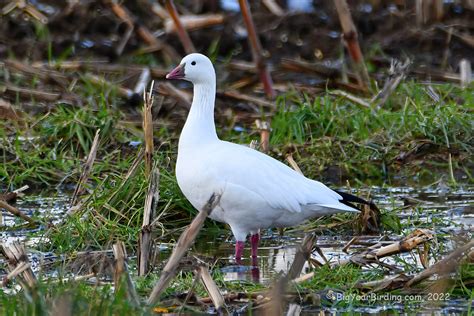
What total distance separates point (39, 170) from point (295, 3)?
584cm

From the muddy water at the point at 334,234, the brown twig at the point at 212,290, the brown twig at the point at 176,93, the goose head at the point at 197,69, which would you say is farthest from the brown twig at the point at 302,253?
the brown twig at the point at 176,93

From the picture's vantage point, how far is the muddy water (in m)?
6.34

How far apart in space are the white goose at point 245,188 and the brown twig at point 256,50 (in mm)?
3722

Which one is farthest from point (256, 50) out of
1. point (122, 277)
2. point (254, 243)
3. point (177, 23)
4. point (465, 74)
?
point (122, 277)

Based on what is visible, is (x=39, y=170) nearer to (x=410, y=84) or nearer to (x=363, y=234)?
(x=363, y=234)

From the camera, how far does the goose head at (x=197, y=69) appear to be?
7059 mm

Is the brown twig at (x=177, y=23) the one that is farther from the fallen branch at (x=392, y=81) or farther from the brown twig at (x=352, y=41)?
A: the fallen branch at (x=392, y=81)

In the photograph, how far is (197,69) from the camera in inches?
278

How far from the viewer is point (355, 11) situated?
13438mm

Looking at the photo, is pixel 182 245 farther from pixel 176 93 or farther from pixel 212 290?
pixel 176 93

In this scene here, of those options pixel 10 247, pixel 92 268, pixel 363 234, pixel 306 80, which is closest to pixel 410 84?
pixel 306 80

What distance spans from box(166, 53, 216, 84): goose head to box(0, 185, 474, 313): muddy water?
3.60ft

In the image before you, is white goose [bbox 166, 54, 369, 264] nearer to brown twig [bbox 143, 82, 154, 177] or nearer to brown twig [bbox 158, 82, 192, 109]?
brown twig [bbox 143, 82, 154, 177]

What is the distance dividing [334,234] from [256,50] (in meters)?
3.70
